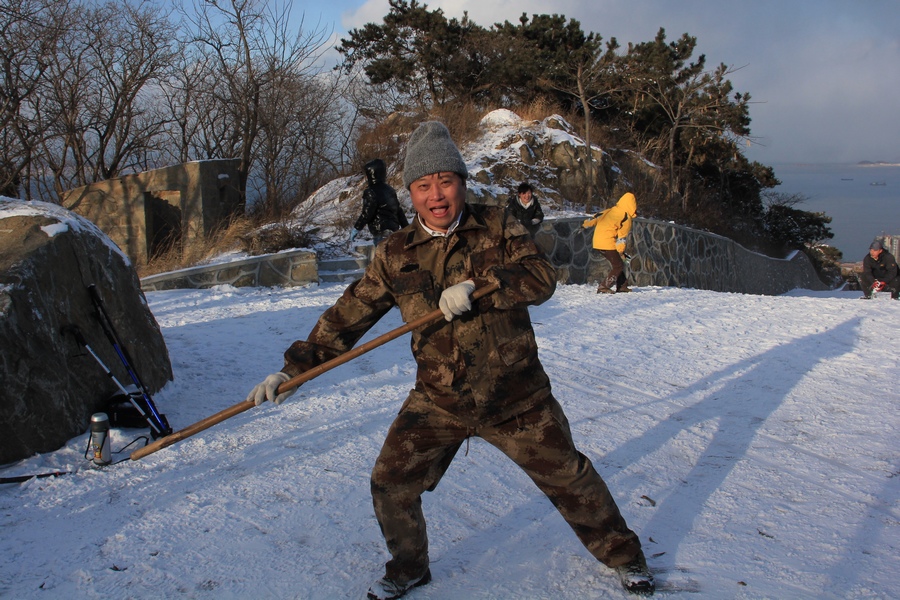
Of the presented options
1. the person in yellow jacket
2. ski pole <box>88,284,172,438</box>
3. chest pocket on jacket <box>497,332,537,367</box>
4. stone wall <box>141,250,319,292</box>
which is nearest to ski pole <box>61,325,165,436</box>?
ski pole <box>88,284,172,438</box>

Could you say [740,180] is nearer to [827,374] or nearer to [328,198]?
[328,198]

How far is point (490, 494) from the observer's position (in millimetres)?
3311

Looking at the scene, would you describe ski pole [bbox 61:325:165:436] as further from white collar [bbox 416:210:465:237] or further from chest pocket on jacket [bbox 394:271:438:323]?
white collar [bbox 416:210:465:237]

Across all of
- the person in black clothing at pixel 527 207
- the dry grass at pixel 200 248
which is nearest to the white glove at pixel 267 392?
the dry grass at pixel 200 248

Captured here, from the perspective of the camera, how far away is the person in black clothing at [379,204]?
9.38 m

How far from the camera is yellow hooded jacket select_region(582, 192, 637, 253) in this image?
9.62 m

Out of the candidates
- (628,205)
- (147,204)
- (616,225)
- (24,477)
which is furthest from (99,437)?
(147,204)

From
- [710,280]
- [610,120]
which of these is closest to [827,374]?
[710,280]

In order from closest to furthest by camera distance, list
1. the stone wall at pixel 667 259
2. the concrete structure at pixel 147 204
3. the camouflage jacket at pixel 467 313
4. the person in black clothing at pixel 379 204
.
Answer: the camouflage jacket at pixel 467 313, the person in black clothing at pixel 379 204, the concrete structure at pixel 147 204, the stone wall at pixel 667 259

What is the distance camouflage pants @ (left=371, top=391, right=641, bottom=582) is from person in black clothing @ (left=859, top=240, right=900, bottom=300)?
438 inches

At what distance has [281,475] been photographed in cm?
349

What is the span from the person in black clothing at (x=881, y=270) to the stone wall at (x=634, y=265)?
4044 millimetres

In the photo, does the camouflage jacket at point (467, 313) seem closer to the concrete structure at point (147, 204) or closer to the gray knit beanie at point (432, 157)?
the gray knit beanie at point (432, 157)

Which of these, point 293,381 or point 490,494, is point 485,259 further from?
point 490,494
